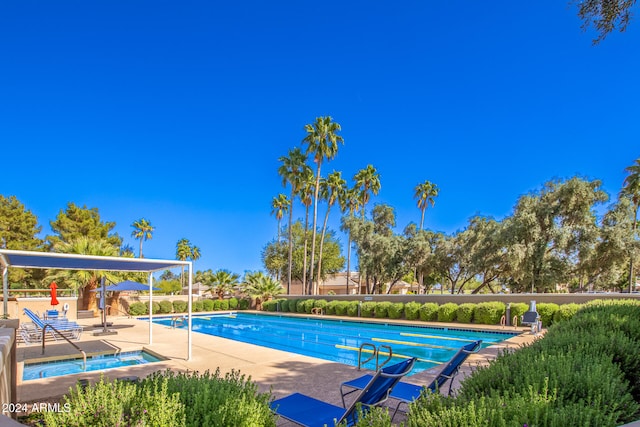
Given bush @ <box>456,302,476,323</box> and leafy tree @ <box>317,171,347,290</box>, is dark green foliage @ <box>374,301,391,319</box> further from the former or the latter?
leafy tree @ <box>317,171,347,290</box>

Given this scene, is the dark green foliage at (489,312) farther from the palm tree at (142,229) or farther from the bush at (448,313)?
the palm tree at (142,229)

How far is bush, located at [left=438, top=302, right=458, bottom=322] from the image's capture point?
16.2 meters

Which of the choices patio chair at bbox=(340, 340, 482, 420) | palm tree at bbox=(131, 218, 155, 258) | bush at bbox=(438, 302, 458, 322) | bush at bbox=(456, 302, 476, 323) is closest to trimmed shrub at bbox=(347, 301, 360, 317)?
bush at bbox=(438, 302, 458, 322)

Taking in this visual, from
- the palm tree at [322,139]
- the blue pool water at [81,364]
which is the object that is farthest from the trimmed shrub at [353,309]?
the palm tree at [322,139]

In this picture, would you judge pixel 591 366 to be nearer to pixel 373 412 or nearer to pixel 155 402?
pixel 373 412

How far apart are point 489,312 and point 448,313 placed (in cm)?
168

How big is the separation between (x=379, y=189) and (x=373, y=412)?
33.0 m

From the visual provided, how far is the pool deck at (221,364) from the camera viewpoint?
241 inches

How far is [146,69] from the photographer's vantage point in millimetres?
25391

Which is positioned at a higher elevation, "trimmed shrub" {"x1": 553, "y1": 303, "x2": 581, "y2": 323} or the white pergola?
the white pergola

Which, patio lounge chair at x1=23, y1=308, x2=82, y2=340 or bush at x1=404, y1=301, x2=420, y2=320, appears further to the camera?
bush at x1=404, y1=301, x2=420, y2=320

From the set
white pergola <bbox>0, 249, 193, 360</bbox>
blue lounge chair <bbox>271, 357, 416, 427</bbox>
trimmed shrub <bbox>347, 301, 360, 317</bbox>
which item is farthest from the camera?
trimmed shrub <bbox>347, 301, 360, 317</bbox>

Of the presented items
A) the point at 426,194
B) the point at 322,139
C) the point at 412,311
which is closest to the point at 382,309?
the point at 412,311

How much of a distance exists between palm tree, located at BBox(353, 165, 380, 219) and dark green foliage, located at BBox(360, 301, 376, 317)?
15778 mm
